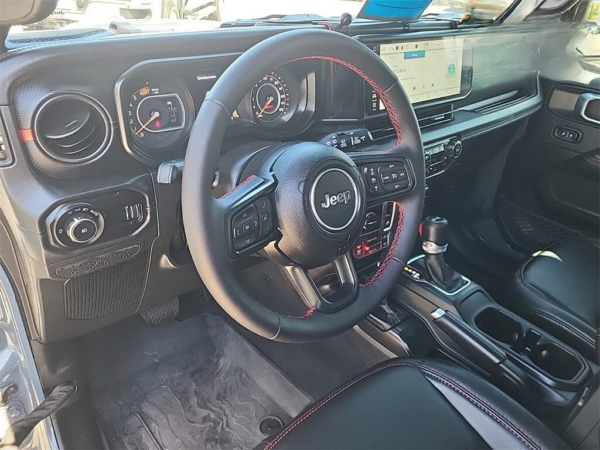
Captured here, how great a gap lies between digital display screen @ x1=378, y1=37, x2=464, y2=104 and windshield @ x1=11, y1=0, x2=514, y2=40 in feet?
0.49

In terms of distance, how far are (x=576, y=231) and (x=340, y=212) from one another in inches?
64.5

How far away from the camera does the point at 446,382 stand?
1.15 meters

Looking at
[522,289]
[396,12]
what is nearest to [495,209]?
[522,289]

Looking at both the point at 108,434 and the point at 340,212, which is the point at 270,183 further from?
the point at 108,434

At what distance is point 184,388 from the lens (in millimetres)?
1757

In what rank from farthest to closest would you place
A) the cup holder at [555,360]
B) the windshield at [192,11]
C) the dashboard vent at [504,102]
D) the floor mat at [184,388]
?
the dashboard vent at [504,102], the floor mat at [184,388], the cup holder at [555,360], the windshield at [192,11]

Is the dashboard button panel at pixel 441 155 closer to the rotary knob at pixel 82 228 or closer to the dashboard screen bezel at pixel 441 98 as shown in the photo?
the dashboard screen bezel at pixel 441 98

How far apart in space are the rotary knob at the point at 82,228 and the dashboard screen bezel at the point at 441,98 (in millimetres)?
793

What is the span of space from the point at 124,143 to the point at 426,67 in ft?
3.42

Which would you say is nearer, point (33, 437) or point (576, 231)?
point (33, 437)

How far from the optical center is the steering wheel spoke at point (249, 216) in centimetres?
92

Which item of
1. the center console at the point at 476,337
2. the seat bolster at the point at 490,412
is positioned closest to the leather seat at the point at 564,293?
the center console at the point at 476,337

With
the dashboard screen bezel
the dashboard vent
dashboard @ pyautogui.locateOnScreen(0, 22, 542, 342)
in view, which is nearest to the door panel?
the dashboard vent

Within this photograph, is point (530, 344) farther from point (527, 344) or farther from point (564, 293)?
point (564, 293)
